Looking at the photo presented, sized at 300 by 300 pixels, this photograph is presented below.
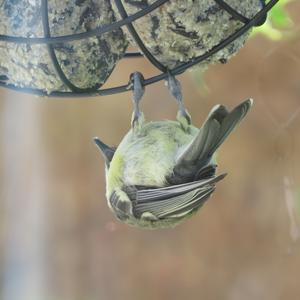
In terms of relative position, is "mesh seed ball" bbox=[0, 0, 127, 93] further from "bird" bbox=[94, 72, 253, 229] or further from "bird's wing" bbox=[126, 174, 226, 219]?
"bird's wing" bbox=[126, 174, 226, 219]

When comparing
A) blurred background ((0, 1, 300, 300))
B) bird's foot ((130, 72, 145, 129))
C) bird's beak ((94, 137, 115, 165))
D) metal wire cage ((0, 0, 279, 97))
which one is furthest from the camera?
blurred background ((0, 1, 300, 300))

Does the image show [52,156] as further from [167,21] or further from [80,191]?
[167,21]

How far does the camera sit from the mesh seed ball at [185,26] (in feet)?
2.73

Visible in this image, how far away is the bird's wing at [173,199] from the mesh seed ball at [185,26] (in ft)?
0.55

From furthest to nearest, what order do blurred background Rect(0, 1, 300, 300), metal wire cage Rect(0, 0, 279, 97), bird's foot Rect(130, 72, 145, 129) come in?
blurred background Rect(0, 1, 300, 300)
bird's foot Rect(130, 72, 145, 129)
metal wire cage Rect(0, 0, 279, 97)

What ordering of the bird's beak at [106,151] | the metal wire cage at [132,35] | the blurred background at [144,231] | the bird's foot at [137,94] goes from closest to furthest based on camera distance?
the metal wire cage at [132,35] < the bird's foot at [137,94] < the bird's beak at [106,151] < the blurred background at [144,231]

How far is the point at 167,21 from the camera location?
84 cm

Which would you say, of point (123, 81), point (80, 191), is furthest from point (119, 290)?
point (123, 81)

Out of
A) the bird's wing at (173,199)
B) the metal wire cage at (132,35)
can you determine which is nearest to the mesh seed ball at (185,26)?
the metal wire cage at (132,35)

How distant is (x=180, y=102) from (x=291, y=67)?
1181mm

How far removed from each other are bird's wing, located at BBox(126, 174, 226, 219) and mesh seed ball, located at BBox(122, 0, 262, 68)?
168 millimetres

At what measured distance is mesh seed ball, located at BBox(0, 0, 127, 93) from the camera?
2.85 ft

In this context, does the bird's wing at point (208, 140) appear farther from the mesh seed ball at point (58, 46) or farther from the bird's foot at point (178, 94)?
the mesh seed ball at point (58, 46)

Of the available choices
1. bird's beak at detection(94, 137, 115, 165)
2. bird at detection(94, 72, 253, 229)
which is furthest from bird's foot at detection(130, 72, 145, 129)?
bird's beak at detection(94, 137, 115, 165)
